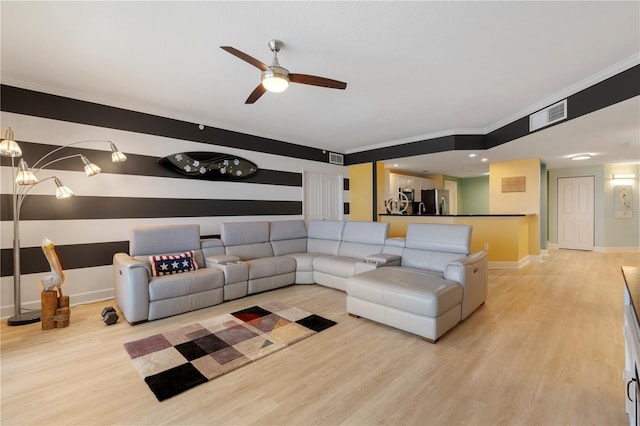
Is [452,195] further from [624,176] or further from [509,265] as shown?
[509,265]

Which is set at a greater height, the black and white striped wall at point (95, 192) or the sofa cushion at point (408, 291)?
the black and white striped wall at point (95, 192)

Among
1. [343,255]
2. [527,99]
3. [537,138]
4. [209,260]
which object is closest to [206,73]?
[209,260]

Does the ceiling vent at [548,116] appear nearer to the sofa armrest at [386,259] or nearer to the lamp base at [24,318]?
the sofa armrest at [386,259]

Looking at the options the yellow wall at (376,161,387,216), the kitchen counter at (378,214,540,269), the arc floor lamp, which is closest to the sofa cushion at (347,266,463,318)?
the kitchen counter at (378,214,540,269)

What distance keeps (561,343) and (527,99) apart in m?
2.99

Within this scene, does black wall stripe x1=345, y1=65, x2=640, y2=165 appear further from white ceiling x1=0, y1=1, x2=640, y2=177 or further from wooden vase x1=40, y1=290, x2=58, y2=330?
wooden vase x1=40, y1=290, x2=58, y2=330

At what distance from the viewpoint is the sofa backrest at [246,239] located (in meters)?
4.33

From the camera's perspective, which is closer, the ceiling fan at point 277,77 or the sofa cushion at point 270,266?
the ceiling fan at point 277,77

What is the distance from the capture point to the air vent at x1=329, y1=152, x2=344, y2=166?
22.3 ft

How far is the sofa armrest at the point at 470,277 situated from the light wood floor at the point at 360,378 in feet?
0.60

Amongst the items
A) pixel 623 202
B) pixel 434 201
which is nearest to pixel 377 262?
pixel 434 201

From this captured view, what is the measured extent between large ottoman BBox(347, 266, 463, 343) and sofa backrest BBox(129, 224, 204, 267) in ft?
7.44

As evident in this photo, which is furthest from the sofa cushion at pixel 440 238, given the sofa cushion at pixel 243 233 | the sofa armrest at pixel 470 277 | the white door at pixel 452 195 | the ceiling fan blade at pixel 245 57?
the white door at pixel 452 195

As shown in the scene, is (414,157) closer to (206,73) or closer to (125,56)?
(206,73)
